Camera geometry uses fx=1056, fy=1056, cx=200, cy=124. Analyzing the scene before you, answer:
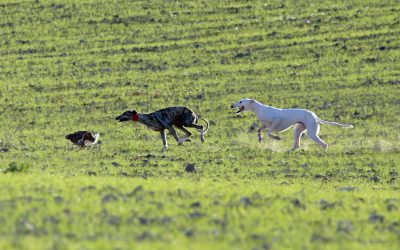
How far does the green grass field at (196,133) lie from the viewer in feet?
33.2

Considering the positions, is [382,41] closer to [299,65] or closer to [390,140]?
[299,65]

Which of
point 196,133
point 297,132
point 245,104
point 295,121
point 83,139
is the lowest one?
point 196,133

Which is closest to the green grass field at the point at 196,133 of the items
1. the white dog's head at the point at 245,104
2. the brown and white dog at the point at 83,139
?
the brown and white dog at the point at 83,139

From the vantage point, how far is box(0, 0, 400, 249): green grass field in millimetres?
10117

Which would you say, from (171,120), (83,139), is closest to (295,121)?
(171,120)

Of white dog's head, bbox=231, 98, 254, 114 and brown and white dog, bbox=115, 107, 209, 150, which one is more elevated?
white dog's head, bbox=231, 98, 254, 114

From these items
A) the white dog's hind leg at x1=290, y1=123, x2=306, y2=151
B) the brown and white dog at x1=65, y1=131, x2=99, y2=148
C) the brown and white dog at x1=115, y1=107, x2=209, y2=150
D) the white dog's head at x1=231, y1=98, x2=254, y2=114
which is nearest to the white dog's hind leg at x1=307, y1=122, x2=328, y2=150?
the white dog's hind leg at x1=290, y1=123, x2=306, y2=151

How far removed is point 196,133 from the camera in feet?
86.5

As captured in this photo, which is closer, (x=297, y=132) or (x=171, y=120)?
(x=297, y=132)

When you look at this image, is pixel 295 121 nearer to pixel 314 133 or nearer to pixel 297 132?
pixel 297 132

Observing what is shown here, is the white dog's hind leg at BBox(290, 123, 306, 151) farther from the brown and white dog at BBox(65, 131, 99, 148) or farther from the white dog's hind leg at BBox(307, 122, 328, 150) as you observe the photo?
the brown and white dog at BBox(65, 131, 99, 148)

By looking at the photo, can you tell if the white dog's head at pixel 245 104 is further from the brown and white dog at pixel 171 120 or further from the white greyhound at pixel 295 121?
the brown and white dog at pixel 171 120

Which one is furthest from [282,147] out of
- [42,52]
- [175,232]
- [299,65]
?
[42,52]

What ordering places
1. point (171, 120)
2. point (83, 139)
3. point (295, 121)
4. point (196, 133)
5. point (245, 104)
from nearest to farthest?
point (83, 139) → point (295, 121) → point (171, 120) → point (245, 104) → point (196, 133)
